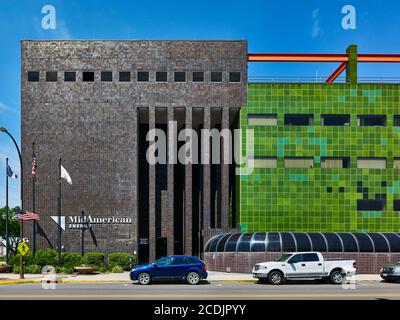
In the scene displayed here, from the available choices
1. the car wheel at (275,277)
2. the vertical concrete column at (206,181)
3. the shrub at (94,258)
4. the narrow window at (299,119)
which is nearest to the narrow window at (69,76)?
the vertical concrete column at (206,181)

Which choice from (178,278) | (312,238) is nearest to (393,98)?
(312,238)

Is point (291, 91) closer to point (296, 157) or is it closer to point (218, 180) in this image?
point (296, 157)

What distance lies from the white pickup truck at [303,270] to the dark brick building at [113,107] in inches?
827

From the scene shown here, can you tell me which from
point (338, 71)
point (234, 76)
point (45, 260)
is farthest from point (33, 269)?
point (338, 71)

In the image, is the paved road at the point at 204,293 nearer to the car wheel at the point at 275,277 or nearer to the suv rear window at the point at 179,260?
the car wheel at the point at 275,277

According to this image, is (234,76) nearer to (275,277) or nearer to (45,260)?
(45,260)

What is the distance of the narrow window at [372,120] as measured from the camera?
4909 centimetres

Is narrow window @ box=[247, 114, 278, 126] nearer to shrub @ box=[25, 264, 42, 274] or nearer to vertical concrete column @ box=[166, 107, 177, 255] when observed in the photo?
vertical concrete column @ box=[166, 107, 177, 255]

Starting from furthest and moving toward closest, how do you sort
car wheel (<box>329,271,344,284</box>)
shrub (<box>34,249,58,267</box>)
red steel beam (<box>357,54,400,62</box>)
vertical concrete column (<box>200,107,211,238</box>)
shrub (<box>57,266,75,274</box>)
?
red steel beam (<box>357,54,400,62</box>) → vertical concrete column (<box>200,107,211,238</box>) → shrub (<box>34,249,58,267</box>) → shrub (<box>57,266,75,274</box>) → car wheel (<box>329,271,344,284</box>)

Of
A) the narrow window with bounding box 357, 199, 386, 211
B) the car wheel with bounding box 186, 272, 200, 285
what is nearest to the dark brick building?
the narrow window with bounding box 357, 199, 386, 211

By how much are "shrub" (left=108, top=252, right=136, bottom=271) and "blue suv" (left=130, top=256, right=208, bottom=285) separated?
17092 mm

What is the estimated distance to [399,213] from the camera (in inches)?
1911

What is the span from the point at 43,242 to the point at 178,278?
24.6 meters

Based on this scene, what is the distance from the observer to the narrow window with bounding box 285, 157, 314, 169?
160 ft
